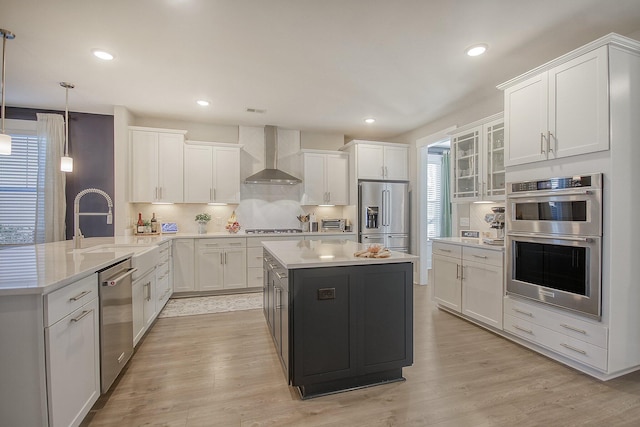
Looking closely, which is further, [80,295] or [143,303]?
[143,303]

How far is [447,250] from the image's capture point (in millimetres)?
3729

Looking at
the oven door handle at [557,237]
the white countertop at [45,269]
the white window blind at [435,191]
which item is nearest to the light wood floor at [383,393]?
the white countertop at [45,269]

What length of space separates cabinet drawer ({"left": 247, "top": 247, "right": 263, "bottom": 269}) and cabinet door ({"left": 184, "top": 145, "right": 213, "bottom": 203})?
1076 mm

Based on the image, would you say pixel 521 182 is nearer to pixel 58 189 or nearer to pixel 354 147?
pixel 354 147

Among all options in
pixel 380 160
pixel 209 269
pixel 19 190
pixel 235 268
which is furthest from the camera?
pixel 380 160

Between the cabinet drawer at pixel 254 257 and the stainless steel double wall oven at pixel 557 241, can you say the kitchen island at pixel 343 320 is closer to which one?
the stainless steel double wall oven at pixel 557 241

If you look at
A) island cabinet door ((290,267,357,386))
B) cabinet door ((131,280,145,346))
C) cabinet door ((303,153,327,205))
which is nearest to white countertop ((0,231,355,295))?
cabinet door ((131,280,145,346))

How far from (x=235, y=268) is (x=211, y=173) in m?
1.58

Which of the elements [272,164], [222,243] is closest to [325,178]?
[272,164]

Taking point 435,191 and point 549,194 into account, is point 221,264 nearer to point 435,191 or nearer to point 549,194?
point 549,194

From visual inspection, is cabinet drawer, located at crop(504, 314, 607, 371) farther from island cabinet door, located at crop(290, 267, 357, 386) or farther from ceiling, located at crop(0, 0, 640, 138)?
ceiling, located at crop(0, 0, 640, 138)

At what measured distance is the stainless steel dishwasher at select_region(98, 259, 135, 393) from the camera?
6.49 feet

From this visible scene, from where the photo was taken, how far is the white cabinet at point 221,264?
457cm

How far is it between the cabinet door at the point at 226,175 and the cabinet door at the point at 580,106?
4146 mm
